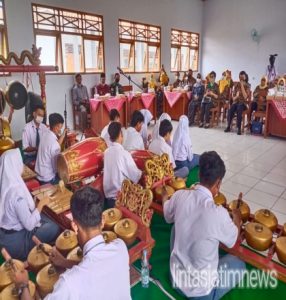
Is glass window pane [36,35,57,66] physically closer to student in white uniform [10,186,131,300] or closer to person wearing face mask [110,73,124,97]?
person wearing face mask [110,73,124,97]

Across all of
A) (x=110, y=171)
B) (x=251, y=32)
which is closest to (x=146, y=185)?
(x=110, y=171)

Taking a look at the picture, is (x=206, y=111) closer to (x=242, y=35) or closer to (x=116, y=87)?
(x=116, y=87)

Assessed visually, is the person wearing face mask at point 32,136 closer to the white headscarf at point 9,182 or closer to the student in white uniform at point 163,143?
the student in white uniform at point 163,143

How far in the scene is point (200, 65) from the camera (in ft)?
37.8

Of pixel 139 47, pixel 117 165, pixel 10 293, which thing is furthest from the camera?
pixel 139 47

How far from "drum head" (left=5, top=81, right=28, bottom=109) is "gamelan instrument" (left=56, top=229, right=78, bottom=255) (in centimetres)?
266

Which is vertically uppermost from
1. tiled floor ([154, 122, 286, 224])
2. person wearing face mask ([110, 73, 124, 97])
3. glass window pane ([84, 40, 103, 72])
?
glass window pane ([84, 40, 103, 72])

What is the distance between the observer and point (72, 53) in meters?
7.00


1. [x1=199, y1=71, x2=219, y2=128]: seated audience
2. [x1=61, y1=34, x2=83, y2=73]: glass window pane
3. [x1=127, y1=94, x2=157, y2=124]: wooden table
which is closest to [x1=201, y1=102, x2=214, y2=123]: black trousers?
[x1=199, y1=71, x2=219, y2=128]: seated audience

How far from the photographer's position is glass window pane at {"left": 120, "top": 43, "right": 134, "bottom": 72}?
822cm

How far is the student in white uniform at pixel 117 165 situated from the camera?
2.62m

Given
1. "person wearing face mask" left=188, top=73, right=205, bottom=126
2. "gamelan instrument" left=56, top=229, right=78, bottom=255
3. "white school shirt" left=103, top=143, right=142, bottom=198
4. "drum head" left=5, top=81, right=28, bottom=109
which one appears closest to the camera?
"gamelan instrument" left=56, top=229, right=78, bottom=255

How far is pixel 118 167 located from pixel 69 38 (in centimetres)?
532

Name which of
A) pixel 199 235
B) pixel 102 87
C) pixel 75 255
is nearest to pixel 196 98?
pixel 102 87
